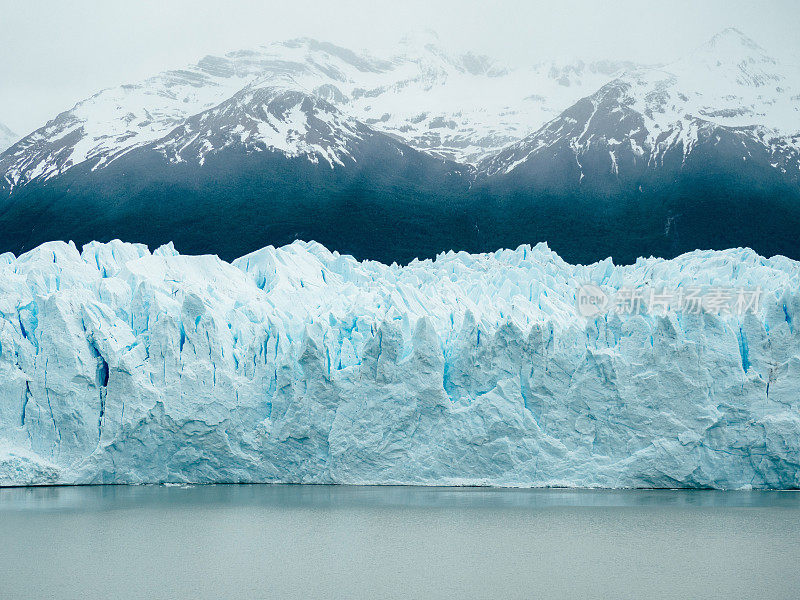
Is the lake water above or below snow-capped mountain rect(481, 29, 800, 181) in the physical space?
below

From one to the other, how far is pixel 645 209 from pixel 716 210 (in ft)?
11.8

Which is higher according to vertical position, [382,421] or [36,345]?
[36,345]

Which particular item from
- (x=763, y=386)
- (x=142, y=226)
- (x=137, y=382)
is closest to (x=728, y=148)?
(x=142, y=226)

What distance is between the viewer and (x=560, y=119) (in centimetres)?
5819

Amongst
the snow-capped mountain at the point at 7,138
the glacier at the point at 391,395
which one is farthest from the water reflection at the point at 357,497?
the snow-capped mountain at the point at 7,138

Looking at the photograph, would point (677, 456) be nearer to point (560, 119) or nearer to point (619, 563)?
point (619, 563)

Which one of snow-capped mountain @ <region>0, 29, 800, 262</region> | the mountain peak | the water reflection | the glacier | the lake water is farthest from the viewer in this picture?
the mountain peak

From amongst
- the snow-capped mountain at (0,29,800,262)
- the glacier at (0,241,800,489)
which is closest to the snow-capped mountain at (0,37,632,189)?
the snow-capped mountain at (0,29,800,262)

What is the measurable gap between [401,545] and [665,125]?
4312 centimetres

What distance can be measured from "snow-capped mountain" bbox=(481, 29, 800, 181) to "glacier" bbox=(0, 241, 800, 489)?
31.3 meters

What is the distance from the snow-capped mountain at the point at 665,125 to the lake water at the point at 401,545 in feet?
115

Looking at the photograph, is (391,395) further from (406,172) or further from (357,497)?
(406,172)

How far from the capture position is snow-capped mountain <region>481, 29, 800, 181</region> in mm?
52656

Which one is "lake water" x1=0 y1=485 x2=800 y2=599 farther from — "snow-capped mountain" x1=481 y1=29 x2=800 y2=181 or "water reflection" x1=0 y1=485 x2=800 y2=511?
"snow-capped mountain" x1=481 y1=29 x2=800 y2=181
